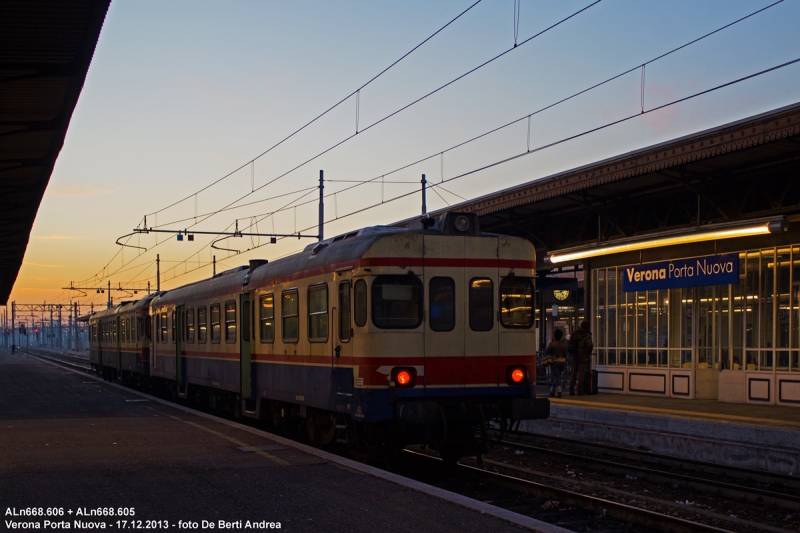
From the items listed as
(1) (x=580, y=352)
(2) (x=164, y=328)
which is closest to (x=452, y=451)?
(1) (x=580, y=352)

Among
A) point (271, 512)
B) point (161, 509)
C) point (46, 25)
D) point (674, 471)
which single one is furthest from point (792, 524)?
point (46, 25)

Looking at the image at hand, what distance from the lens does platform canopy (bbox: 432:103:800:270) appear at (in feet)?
46.2

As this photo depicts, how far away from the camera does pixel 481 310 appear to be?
11359mm

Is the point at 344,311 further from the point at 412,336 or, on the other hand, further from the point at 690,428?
the point at 690,428

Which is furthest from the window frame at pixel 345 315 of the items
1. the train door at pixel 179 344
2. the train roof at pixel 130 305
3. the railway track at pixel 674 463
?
the train roof at pixel 130 305

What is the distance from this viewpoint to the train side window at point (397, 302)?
10.8 meters

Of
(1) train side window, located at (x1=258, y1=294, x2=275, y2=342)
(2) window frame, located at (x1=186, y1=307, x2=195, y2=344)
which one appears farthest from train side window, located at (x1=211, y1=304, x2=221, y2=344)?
(1) train side window, located at (x1=258, y1=294, x2=275, y2=342)

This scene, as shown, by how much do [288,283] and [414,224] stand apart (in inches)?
102

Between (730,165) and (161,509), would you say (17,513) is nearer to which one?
(161,509)

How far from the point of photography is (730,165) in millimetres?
15570

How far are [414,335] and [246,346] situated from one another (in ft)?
18.0

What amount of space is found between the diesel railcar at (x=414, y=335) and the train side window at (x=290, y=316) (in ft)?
0.19

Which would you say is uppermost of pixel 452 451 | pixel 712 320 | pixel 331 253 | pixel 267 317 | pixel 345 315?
pixel 331 253

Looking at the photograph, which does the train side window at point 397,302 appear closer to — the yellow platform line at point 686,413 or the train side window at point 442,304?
the train side window at point 442,304
